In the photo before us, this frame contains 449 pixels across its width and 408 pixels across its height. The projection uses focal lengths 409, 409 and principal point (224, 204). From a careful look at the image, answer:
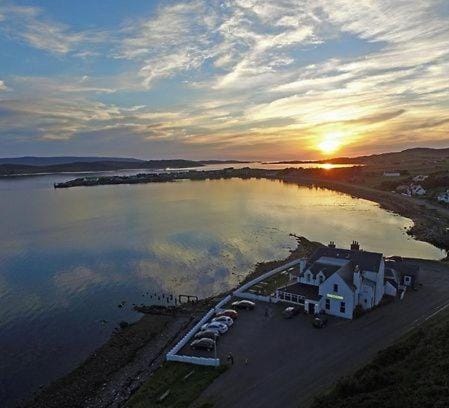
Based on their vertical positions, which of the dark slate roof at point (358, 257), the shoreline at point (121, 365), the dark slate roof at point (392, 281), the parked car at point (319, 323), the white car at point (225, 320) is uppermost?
the dark slate roof at point (358, 257)

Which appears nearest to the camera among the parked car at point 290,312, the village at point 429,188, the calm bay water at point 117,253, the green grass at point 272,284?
the parked car at point 290,312

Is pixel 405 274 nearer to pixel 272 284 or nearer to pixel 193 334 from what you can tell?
pixel 272 284

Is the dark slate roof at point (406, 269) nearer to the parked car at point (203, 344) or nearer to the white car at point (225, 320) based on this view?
the white car at point (225, 320)

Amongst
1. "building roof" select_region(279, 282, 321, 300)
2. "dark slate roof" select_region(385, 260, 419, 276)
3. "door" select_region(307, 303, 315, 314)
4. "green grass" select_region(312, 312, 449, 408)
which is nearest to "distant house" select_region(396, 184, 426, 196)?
"dark slate roof" select_region(385, 260, 419, 276)

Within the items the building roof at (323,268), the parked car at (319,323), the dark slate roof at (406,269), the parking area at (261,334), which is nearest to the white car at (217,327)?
the parking area at (261,334)

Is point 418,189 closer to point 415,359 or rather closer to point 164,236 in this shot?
point 164,236

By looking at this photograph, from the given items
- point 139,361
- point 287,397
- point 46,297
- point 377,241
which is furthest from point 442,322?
point 377,241
